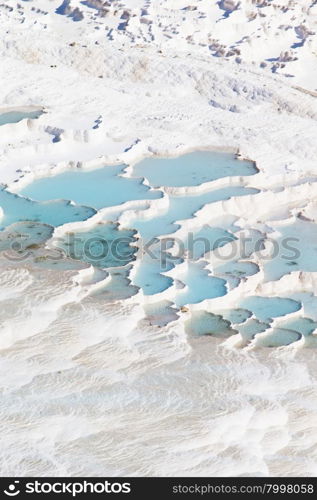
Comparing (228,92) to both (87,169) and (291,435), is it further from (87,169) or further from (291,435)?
(291,435)

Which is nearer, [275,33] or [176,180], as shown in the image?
[176,180]

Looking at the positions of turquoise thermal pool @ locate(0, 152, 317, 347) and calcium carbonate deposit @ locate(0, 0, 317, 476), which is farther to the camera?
turquoise thermal pool @ locate(0, 152, 317, 347)

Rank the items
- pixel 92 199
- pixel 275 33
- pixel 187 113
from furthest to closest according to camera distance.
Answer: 1. pixel 275 33
2. pixel 187 113
3. pixel 92 199

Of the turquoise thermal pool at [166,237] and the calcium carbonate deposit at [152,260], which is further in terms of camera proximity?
the turquoise thermal pool at [166,237]

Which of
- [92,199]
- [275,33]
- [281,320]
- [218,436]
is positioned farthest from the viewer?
[275,33]

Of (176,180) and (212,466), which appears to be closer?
(212,466)

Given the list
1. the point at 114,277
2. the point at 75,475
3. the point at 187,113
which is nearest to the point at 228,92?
the point at 187,113

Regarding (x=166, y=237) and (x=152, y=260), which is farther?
(x=166, y=237)

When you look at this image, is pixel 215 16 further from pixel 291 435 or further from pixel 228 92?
pixel 291 435

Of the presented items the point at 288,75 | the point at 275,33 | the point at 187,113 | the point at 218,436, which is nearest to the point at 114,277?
the point at 218,436
